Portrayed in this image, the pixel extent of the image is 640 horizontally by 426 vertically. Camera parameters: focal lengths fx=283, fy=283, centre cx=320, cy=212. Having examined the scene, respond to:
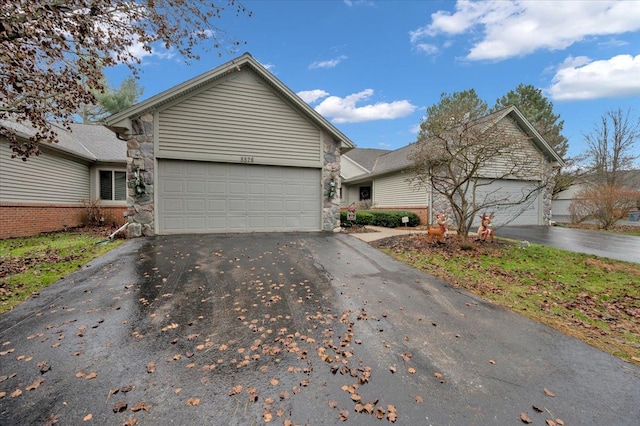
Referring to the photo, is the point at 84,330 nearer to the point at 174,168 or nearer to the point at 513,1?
the point at 174,168

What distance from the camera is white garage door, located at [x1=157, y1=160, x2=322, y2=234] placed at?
9.59 meters

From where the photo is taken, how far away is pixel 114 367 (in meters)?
2.80

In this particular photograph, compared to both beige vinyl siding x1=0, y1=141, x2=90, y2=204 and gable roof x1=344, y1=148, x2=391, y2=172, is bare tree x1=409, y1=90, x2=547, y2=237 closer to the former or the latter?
gable roof x1=344, y1=148, x2=391, y2=172

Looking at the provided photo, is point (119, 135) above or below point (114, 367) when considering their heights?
above

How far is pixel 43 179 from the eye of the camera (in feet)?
38.9

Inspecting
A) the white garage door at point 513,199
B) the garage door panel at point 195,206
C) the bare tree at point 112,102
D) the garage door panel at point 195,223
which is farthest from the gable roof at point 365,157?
the bare tree at point 112,102

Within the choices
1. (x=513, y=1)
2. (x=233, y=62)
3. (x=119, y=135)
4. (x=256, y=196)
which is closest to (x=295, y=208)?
(x=256, y=196)

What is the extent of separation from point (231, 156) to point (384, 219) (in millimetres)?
8654

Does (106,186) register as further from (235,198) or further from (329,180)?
(329,180)

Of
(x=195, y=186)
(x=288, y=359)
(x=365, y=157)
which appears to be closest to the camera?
(x=288, y=359)

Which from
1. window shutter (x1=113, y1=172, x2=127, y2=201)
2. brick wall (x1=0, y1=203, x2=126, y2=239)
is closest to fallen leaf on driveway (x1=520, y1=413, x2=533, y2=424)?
brick wall (x1=0, y1=203, x2=126, y2=239)

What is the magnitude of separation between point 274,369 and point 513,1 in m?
12.8

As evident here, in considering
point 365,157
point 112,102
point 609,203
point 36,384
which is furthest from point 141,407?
point 112,102

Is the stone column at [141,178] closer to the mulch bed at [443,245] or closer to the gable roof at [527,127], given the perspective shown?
the mulch bed at [443,245]
